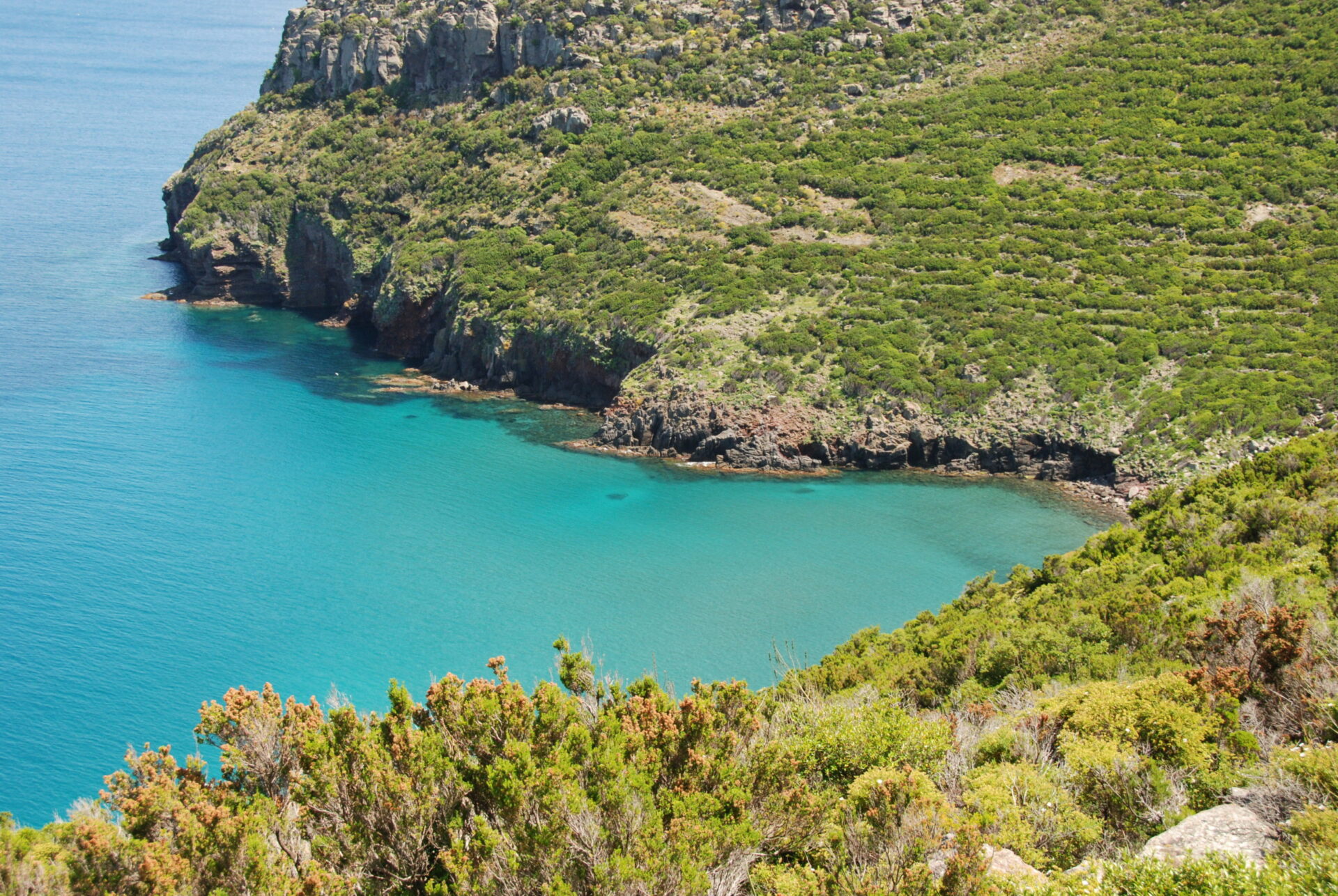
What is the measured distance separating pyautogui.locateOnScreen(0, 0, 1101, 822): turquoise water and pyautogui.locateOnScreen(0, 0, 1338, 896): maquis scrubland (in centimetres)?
392

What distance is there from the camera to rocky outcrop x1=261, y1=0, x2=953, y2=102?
3391 inches

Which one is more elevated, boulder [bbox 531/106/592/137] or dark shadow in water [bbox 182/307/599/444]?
boulder [bbox 531/106/592/137]

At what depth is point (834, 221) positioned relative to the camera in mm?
70062

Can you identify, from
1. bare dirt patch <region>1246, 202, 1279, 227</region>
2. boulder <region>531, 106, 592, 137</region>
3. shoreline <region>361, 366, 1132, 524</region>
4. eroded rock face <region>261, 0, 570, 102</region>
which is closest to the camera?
shoreline <region>361, 366, 1132, 524</region>

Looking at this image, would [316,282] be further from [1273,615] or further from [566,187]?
[1273,615]

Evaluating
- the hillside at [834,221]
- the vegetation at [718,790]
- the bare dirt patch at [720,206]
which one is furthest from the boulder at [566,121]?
the vegetation at [718,790]

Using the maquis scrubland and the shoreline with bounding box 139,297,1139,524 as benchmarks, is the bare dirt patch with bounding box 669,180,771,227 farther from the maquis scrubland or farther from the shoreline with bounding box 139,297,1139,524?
the shoreline with bounding box 139,297,1139,524

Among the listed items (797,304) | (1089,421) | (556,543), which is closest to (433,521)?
(556,543)

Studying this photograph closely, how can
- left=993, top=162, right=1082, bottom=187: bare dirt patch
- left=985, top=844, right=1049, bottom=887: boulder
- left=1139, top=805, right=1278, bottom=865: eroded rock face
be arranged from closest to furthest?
left=985, top=844, right=1049, bottom=887: boulder
left=1139, top=805, right=1278, bottom=865: eroded rock face
left=993, top=162, right=1082, bottom=187: bare dirt patch

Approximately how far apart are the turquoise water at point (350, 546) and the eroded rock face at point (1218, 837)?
18968 millimetres

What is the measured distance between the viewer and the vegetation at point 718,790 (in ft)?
42.5

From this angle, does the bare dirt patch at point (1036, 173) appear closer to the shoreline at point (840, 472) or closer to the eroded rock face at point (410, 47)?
the shoreline at point (840, 472)

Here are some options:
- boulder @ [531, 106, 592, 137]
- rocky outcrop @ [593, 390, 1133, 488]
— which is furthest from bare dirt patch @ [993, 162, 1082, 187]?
boulder @ [531, 106, 592, 137]

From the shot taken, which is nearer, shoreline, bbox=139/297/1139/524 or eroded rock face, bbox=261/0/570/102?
shoreline, bbox=139/297/1139/524
